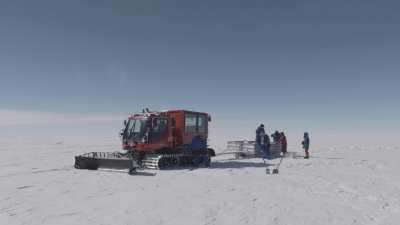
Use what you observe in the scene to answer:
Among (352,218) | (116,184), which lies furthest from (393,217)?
(116,184)

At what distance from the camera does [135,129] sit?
17344 millimetres

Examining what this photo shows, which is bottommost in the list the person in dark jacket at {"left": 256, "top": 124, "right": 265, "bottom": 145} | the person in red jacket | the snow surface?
the snow surface

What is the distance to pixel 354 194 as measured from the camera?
10.5m

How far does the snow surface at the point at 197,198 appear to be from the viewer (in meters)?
7.52

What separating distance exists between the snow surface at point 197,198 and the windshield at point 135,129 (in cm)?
272

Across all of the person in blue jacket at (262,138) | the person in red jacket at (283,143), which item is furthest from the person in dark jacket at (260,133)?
the person in red jacket at (283,143)

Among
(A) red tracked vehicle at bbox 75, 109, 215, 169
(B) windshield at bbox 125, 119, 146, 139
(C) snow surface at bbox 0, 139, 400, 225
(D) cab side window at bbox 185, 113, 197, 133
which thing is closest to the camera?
(C) snow surface at bbox 0, 139, 400, 225

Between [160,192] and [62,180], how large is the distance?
14.6ft

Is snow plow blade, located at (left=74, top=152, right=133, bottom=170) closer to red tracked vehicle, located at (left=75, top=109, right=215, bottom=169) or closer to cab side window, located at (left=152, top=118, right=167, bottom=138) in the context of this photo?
red tracked vehicle, located at (left=75, top=109, right=215, bottom=169)

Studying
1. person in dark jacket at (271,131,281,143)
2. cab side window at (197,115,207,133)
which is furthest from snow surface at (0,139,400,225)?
person in dark jacket at (271,131,281,143)

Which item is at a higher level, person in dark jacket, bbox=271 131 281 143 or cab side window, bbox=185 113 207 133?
cab side window, bbox=185 113 207 133

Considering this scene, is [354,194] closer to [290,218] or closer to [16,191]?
[290,218]

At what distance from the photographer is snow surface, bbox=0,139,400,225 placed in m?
7.52

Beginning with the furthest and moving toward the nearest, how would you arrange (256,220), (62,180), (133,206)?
(62,180) → (133,206) → (256,220)
